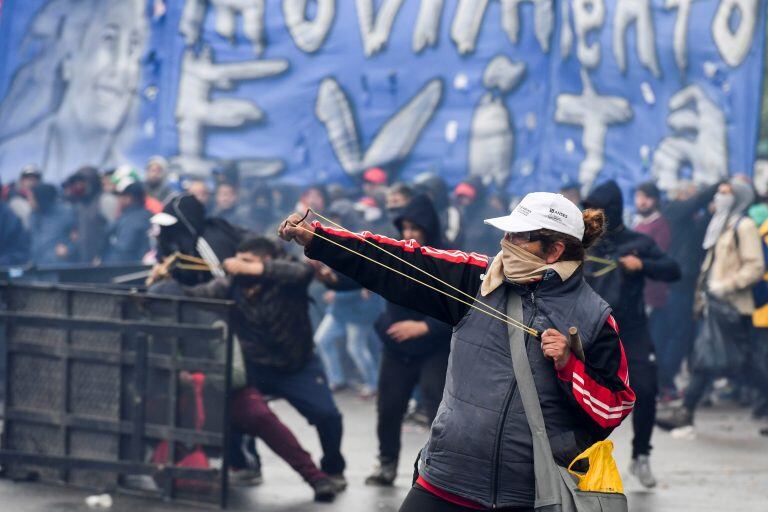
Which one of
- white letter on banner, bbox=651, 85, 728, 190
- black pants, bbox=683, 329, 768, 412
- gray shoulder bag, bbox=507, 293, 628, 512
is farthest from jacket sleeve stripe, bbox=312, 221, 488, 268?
white letter on banner, bbox=651, 85, 728, 190

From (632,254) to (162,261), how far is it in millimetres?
2886

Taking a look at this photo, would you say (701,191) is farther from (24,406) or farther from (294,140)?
(24,406)

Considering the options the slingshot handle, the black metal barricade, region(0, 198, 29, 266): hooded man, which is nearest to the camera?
the slingshot handle

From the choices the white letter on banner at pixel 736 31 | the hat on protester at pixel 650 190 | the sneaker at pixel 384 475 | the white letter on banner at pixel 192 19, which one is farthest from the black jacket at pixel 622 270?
the white letter on banner at pixel 192 19

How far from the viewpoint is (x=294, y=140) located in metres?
15.9

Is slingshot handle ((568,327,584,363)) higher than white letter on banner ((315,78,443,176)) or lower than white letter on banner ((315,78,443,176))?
lower

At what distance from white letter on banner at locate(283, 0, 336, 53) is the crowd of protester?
62.4 inches

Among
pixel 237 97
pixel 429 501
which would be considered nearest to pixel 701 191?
pixel 237 97

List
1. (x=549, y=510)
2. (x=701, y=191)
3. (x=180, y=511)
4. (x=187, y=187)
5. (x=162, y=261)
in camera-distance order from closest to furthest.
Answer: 1. (x=549, y=510)
2. (x=180, y=511)
3. (x=162, y=261)
4. (x=701, y=191)
5. (x=187, y=187)

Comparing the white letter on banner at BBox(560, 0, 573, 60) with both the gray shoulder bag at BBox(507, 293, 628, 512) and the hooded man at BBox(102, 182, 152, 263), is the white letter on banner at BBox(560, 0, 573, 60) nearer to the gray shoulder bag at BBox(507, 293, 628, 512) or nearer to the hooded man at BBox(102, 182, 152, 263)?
the hooded man at BBox(102, 182, 152, 263)

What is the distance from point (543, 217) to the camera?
15.3ft

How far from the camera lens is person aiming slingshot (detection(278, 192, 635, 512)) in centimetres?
461

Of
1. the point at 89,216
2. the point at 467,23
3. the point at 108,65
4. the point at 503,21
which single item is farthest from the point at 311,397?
the point at 108,65

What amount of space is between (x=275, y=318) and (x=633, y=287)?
2.10 metres
